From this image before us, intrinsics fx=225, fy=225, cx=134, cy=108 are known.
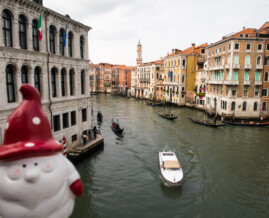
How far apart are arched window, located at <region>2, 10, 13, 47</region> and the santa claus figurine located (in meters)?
9.05

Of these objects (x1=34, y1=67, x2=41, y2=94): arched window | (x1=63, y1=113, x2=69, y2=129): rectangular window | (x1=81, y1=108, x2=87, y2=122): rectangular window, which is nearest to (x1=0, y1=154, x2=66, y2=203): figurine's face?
(x1=34, y1=67, x2=41, y2=94): arched window

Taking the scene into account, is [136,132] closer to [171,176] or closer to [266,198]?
[171,176]

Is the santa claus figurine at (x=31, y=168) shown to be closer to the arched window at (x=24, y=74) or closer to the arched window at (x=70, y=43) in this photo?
the arched window at (x=24, y=74)

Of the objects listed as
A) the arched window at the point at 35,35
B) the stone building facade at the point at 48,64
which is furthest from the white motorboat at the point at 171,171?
the arched window at the point at 35,35

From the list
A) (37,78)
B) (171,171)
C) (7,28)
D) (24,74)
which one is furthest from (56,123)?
(171,171)

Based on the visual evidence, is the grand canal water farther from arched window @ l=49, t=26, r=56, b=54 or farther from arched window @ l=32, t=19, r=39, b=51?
arched window @ l=32, t=19, r=39, b=51

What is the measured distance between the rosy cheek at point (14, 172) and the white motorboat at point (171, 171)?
9.52 metres

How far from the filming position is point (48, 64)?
1317cm

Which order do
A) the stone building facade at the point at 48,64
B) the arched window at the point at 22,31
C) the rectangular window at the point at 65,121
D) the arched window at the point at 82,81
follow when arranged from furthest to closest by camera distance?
the arched window at the point at 82,81
the rectangular window at the point at 65,121
the arched window at the point at 22,31
the stone building facade at the point at 48,64

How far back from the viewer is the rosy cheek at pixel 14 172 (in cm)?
322

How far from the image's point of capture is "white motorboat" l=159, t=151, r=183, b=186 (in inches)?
459

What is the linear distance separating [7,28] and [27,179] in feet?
33.7

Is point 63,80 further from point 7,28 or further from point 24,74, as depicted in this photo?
point 7,28

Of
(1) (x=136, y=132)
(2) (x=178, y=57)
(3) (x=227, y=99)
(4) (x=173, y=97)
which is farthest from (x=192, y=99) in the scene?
(1) (x=136, y=132)
